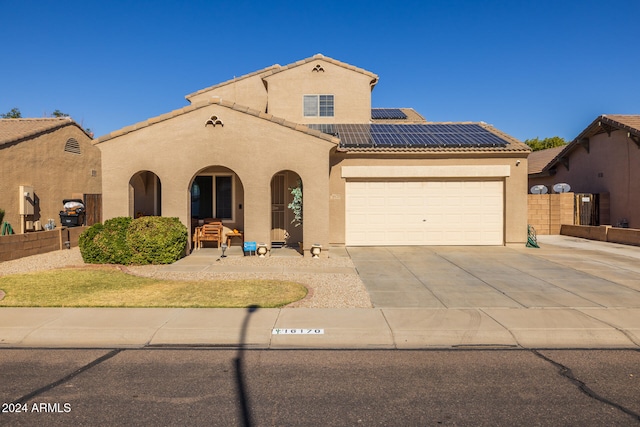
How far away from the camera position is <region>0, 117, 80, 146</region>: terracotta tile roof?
53.1ft

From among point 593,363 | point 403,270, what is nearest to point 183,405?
point 593,363

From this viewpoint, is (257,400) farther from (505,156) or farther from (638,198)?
(638,198)

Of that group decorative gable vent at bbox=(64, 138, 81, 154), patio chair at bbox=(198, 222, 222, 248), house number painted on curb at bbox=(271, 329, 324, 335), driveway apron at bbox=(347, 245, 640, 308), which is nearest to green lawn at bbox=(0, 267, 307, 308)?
house number painted on curb at bbox=(271, 329, 324, 335)

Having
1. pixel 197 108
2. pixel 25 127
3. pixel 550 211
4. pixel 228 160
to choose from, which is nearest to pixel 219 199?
pixel 228 160

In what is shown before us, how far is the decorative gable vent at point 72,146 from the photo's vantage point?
1910 cm

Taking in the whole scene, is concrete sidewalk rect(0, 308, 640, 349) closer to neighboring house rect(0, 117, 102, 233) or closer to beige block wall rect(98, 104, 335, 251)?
beige block wall rect(98, 104, 335, 251)

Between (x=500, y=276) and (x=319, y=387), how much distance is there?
7.47 meters

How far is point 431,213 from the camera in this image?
16.1 meters

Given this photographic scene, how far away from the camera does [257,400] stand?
4395 millimetres

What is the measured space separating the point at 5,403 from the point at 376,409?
385cm

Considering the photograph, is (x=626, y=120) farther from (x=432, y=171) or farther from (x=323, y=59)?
(x=323, y=59)

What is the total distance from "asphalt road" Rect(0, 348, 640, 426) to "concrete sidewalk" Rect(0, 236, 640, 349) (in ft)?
1.12

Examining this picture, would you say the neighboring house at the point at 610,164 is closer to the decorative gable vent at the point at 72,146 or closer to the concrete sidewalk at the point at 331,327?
the concrete sidewalk at the point at 331,327

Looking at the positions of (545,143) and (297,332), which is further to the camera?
(545,143)
